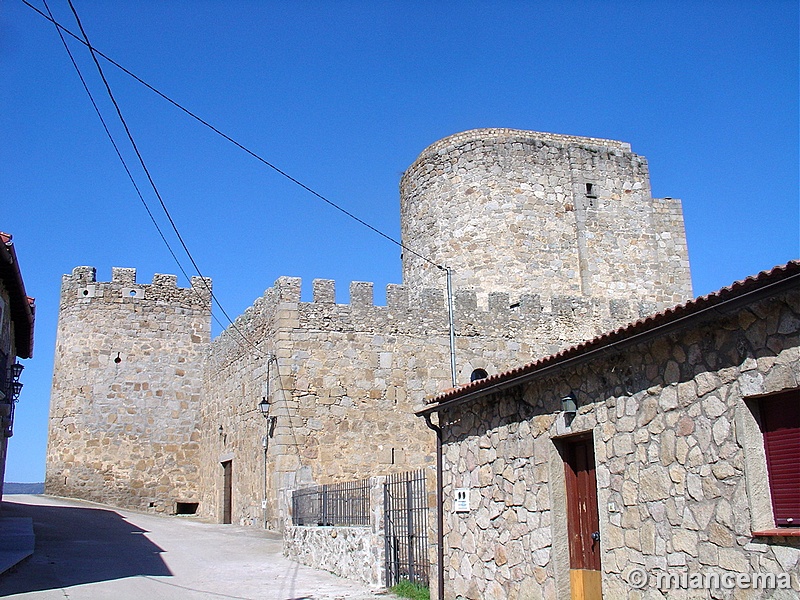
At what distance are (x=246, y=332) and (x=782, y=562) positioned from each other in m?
15.9

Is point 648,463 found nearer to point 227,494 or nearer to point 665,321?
point 665,321

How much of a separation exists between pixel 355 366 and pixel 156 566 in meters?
6.16

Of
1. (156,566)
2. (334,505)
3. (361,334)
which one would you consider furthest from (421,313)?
(156,566)

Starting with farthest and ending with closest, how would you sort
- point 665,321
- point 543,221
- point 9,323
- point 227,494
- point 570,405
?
point 543,221 → point 227,494 → point 9,323 → point 570,405 → point 665,321

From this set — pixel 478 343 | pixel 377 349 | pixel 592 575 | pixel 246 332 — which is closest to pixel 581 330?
pixel 478 343

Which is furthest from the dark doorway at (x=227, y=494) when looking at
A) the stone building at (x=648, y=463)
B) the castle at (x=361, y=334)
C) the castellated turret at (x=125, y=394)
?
the stone building at (x=648, y=463)

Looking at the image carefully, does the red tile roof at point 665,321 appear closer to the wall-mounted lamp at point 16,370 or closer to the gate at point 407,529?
the gate at point 407,529

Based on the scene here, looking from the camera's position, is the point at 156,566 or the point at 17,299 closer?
the point at 156,566

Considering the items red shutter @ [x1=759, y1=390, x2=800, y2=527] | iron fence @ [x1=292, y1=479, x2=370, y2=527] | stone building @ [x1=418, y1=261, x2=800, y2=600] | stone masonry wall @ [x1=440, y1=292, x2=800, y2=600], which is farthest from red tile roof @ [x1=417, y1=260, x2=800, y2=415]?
iron fence @ [x1=292, y1=479, x2=370, y2=527]

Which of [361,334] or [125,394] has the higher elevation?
A: [361,334]

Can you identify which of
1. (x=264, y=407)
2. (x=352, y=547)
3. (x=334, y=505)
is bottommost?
(x=352, y=547)

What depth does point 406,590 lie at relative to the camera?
1122 cm

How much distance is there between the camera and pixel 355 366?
1788 centimetres

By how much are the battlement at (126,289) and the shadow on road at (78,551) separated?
6.82m
